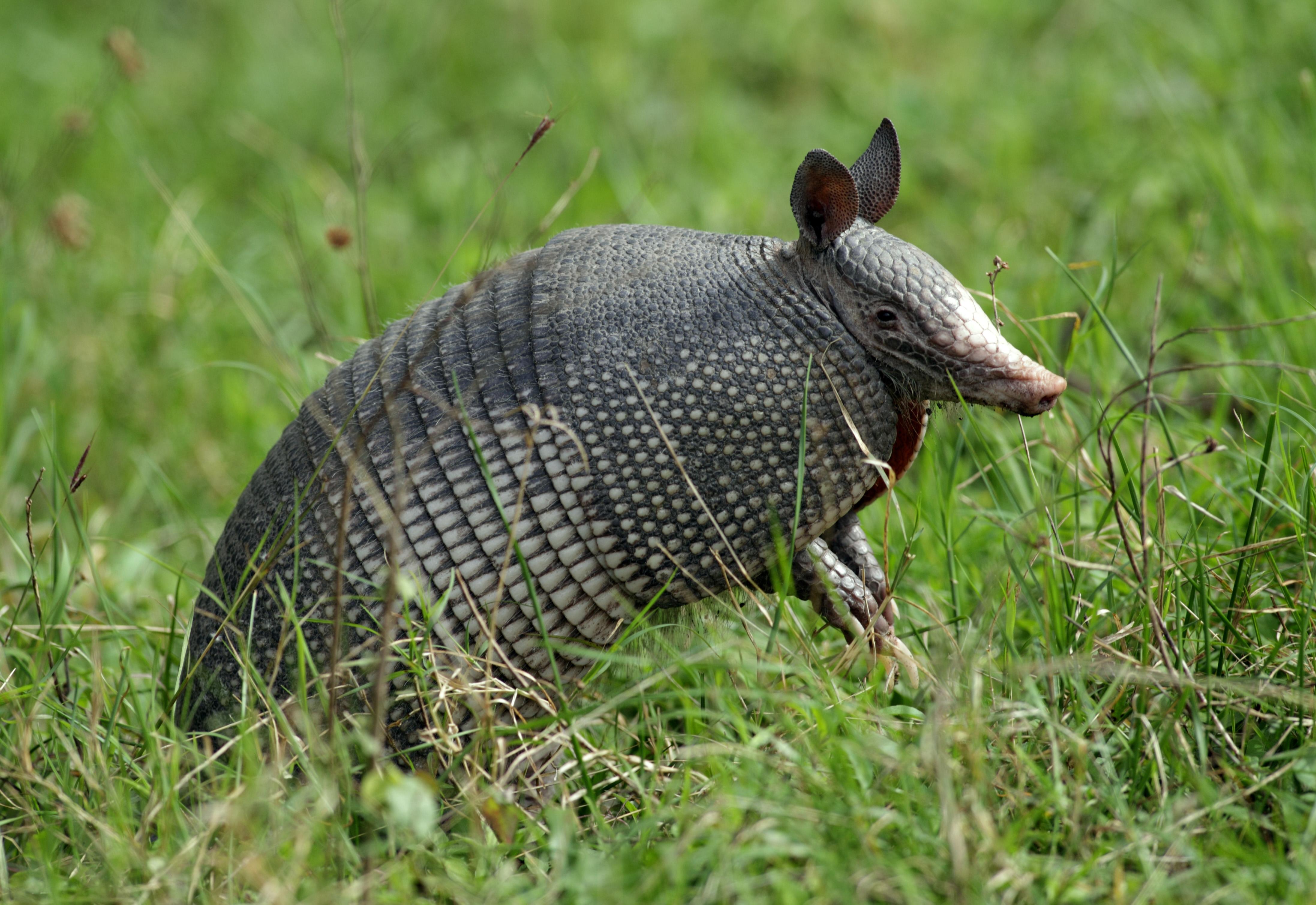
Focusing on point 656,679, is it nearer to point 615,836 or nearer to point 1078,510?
point 615,836

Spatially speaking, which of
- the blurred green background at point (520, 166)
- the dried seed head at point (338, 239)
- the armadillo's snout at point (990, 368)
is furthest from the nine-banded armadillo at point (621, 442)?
the blurred green background at point (520, 166)

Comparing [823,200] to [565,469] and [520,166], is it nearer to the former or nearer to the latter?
[565,469]

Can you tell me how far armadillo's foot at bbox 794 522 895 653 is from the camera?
3.41m

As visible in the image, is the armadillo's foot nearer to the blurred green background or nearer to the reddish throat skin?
the reddish throat skin

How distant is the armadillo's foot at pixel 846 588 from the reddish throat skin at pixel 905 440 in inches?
5.5

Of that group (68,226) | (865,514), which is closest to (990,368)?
(865,514)

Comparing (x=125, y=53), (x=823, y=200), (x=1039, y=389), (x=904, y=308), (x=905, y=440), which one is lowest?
(x=905, y=440)

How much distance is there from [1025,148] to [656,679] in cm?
538

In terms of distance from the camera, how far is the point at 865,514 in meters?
4.67

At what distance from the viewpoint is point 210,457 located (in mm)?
6328

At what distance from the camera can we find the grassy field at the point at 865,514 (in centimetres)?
281

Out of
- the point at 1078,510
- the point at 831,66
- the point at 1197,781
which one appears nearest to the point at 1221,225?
the point at 1078,510

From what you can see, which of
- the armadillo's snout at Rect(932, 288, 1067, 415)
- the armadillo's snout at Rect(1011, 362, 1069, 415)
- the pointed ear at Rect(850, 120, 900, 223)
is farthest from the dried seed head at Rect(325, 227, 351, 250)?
the armadillo's snout at Rect(1011, 362, 1069, 415)

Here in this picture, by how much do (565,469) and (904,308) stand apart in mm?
1065
